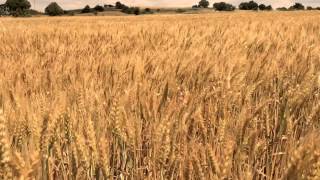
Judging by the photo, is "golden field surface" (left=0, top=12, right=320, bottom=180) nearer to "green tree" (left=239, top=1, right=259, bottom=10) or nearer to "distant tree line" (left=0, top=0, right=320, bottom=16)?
"distant tree line" (left=0, top=0, right=320, bottom=16)

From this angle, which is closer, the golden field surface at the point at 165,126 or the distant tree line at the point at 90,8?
the golden field surface at the point at 165,126

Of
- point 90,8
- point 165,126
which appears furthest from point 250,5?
point 165,126

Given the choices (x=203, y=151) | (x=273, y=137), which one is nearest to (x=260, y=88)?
(x=273, y=137)

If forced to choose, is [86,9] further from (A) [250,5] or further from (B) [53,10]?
(A) [250,5]

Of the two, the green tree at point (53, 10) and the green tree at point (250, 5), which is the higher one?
the green tree at point (250, 5)

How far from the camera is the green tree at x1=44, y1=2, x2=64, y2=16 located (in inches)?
2918

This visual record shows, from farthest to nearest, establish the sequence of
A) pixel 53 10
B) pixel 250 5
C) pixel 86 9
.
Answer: pixel 250 5 < pixel 86 9 < pixel 53 10

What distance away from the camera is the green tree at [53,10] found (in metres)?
74.1

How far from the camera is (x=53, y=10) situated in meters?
76.1

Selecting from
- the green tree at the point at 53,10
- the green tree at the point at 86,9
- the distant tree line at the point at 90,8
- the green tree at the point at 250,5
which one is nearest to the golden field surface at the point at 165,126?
the distant tree line at the point at 90,8

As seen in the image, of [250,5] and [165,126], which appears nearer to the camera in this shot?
[165,126]

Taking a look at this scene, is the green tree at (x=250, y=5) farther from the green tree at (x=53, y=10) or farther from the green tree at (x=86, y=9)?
the green tree at (x=53, y=10)

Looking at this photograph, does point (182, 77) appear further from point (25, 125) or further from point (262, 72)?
point (25, 125)

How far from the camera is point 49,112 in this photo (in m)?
1.26
